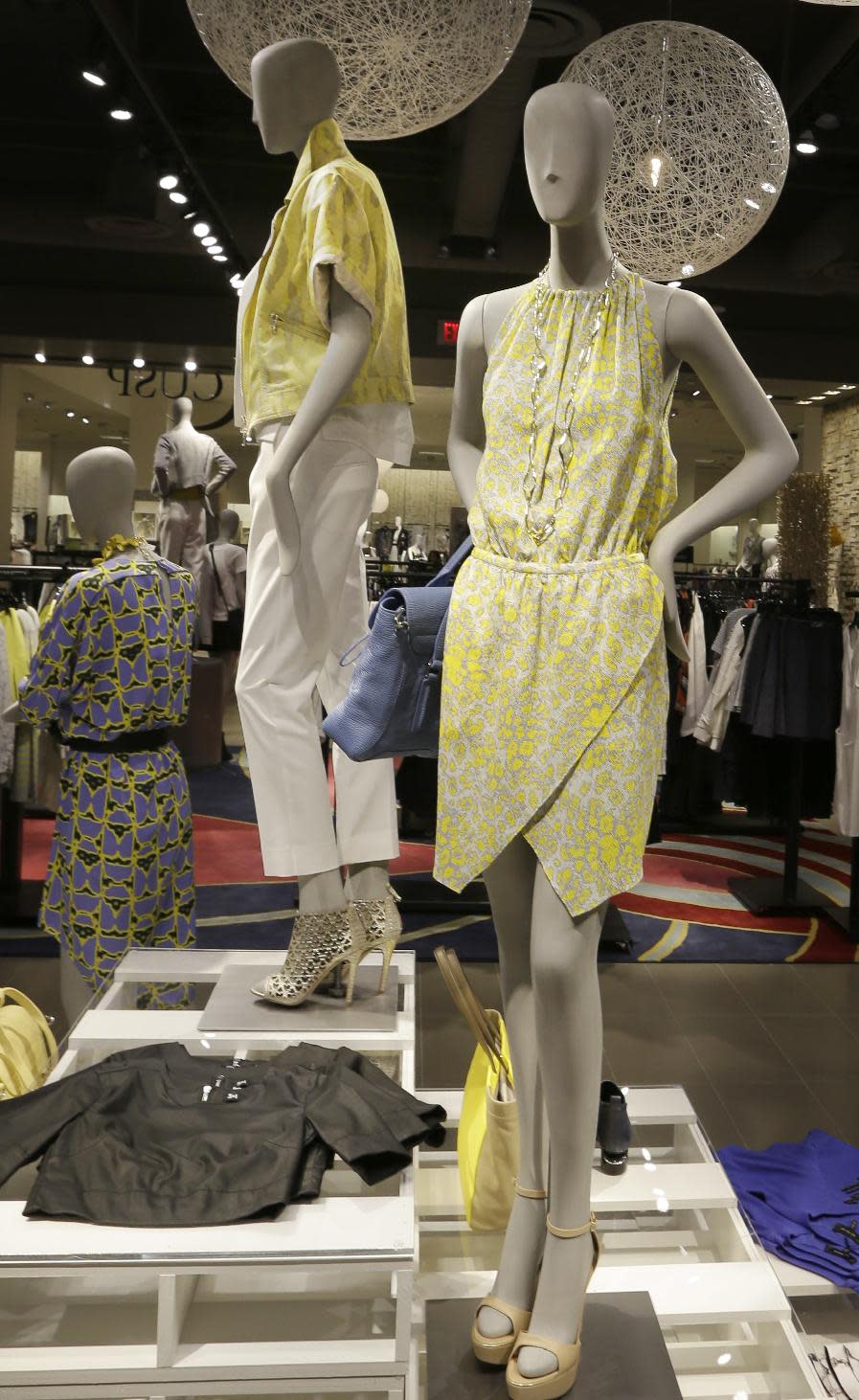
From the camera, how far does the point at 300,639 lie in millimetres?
2375

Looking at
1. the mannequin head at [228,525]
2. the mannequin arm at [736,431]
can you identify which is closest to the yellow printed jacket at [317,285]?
the mannequin arm at [736,431]

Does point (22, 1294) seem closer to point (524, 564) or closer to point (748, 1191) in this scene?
point (524, 564)

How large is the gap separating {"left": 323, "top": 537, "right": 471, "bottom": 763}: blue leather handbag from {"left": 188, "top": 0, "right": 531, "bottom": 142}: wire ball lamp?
1366 mm

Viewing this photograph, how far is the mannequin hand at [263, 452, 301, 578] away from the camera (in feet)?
7.00

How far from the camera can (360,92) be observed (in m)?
2.66

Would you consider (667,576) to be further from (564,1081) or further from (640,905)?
(640,905)

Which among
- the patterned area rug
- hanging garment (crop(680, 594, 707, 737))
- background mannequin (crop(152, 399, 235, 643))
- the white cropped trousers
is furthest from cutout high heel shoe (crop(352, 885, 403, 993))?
background mannequin (crop(152, 399, 235, 643))

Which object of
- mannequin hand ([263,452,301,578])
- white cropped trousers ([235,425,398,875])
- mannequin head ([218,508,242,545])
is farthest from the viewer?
mannequin head ([218,508,242,545])

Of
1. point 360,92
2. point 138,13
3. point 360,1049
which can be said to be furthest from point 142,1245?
point 138,13

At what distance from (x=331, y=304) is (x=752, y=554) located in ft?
24.2

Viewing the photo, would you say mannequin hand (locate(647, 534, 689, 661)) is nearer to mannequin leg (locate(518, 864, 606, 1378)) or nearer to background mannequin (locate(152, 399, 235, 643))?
mannequin leg (locate(518, 864, 606, 1378))

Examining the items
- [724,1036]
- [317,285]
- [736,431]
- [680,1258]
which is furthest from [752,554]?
[736,431]

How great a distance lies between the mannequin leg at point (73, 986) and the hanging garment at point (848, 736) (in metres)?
3.48

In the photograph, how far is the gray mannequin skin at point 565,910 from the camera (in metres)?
1.60
